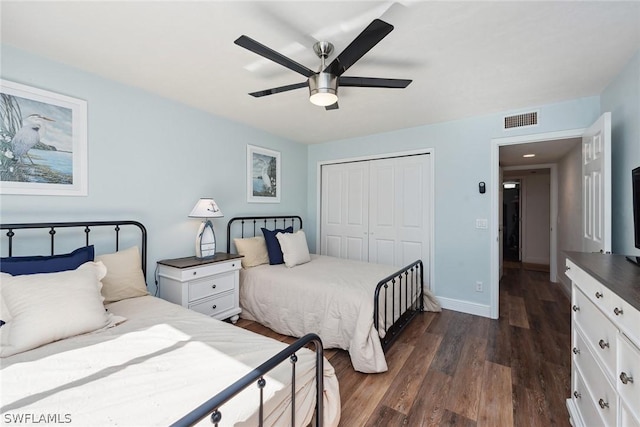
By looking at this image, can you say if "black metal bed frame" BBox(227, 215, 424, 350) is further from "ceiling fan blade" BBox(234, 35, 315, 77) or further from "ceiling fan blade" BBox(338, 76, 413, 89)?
"ceiling fan blade" BBox(234, 35, 315, 77)

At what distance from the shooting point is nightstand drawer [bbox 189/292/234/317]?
2686 mm

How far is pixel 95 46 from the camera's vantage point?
6.42 feet

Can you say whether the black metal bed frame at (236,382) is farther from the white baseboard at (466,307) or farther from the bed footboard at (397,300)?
the white baseboard at (466,307)

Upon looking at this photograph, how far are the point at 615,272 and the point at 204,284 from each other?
116 inches

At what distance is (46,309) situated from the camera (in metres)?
1.46

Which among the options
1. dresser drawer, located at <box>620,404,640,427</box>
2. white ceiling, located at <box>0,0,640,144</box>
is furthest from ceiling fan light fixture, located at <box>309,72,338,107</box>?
dresser drawer, located at <box>620,404,640,427</box>

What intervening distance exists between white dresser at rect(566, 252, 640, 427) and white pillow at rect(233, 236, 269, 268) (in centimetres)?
288

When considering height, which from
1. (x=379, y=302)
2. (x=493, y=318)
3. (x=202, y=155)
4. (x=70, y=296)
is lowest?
(x=493, y=318)

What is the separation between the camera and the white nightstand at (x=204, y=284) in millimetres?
2586

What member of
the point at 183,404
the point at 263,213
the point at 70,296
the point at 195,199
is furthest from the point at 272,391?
the point at 263,213

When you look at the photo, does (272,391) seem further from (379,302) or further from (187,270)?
(187,270)

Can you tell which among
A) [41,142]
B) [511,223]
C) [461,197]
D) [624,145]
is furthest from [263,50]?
[511,223]

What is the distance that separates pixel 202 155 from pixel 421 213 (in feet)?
9.54

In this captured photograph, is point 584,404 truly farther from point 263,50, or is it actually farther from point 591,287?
point 263,50
